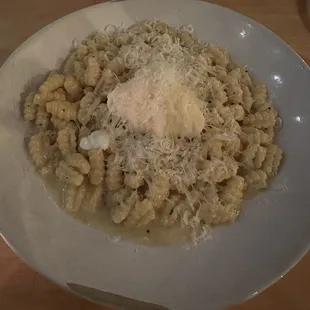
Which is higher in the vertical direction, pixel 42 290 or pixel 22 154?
pixel 22 154

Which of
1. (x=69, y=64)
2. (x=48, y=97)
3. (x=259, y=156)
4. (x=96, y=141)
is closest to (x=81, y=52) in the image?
(x=69, y=64)

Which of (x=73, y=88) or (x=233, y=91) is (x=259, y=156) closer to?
(x=233, y=91)

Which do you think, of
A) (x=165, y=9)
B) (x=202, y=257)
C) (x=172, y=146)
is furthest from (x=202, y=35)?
(x=202, y=257)

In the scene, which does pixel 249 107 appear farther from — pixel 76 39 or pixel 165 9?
pixel 76 39

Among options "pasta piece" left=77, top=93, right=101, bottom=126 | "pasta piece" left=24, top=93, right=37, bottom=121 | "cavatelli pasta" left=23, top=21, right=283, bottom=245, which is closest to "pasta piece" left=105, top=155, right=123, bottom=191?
"cavatelli pasta" left=23, top=21, right=283, bottom=245

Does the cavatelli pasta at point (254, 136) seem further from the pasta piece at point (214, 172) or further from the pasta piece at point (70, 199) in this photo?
the pasta piece at point (70, 199)

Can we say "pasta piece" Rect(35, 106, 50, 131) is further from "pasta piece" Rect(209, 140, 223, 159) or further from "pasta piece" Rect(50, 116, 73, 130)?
"pasta piece" Rect(209, 140, 223, 159)

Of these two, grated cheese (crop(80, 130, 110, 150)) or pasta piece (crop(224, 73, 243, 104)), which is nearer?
grated cheese (crop(80, 130, 110, 150))
